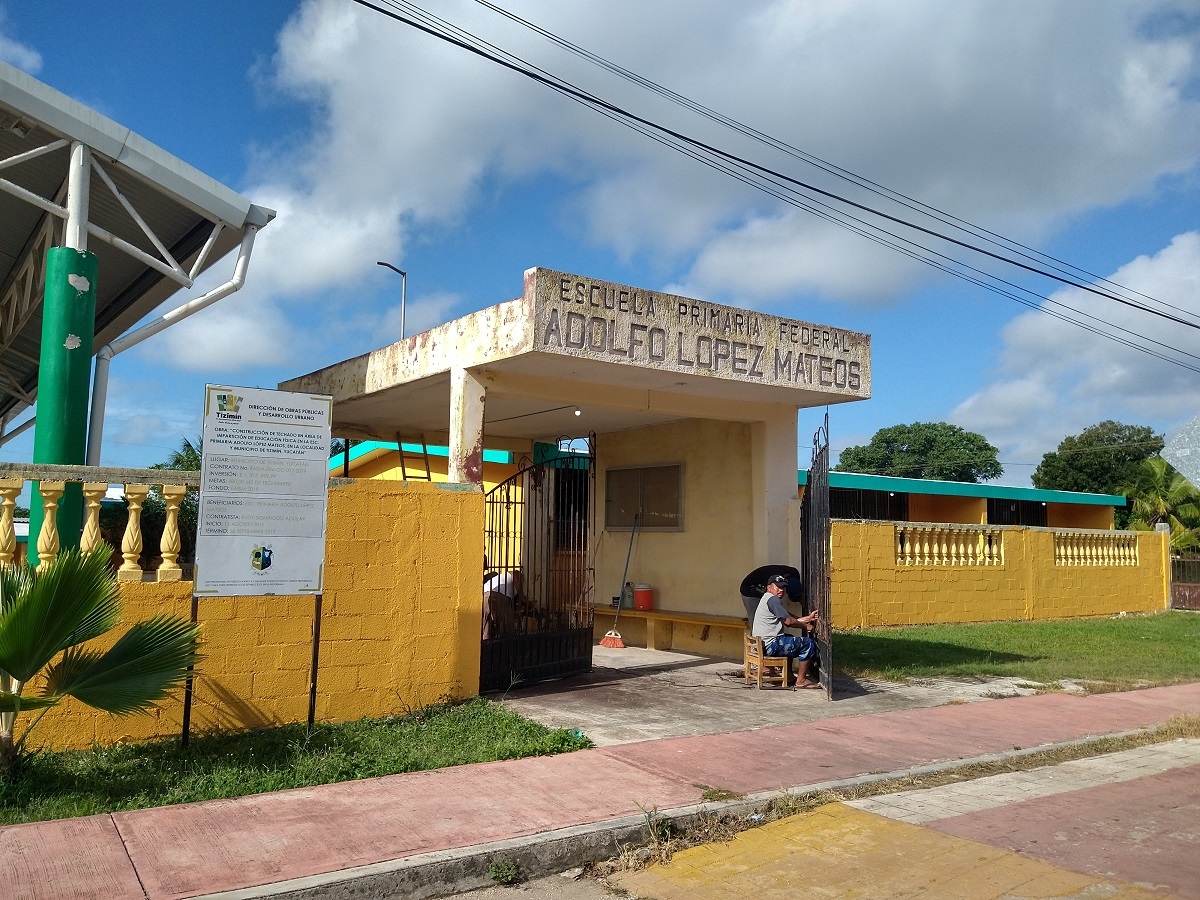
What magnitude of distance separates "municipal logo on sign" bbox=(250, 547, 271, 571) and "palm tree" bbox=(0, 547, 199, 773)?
665mm

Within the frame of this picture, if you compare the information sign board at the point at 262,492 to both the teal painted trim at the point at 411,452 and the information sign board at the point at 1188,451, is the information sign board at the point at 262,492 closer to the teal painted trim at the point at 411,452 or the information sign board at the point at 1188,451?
the teal painted trim at the point at 411,452

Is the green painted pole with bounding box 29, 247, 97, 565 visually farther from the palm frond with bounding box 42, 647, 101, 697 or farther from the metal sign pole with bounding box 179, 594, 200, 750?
the palm frond with bounding box 42, 647, 101, 697

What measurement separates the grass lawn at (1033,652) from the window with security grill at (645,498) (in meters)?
2.92

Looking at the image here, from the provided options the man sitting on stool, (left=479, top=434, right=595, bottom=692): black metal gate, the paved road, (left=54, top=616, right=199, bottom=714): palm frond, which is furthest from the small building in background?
(left=54, top=616, right=199, bottom=714): palm frond

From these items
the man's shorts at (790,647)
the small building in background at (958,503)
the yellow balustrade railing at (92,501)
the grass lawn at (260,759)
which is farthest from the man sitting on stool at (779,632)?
the small building in background at (958,503)

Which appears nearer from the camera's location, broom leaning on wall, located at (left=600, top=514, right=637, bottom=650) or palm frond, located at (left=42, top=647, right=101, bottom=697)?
palm frond, located at (left=42, top=647, right=101, bottom=697)

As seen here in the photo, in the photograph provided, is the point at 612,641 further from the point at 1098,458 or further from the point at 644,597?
the point at 1098,458

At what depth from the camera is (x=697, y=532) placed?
41.7 feet

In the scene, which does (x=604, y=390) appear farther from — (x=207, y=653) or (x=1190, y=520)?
(x=1190, y=520)

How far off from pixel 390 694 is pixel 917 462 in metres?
61.7

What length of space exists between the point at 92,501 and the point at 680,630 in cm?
828

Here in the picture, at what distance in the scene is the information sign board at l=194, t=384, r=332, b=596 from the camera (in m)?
6.50

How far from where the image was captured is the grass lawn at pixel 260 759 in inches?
220

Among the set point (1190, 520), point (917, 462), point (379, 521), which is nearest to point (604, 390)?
point (379, 521)
